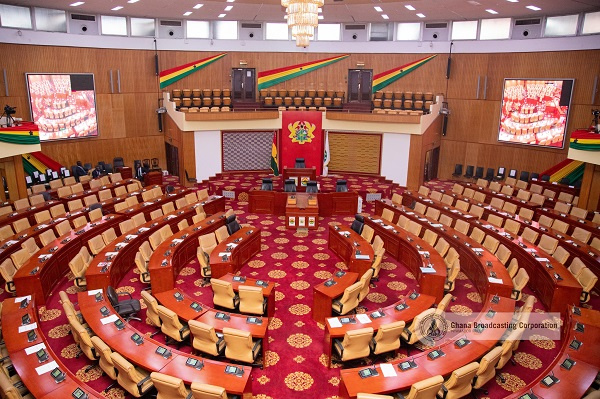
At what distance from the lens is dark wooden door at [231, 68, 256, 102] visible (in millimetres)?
21672

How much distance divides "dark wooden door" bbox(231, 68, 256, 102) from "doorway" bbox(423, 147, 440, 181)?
9.01 metres

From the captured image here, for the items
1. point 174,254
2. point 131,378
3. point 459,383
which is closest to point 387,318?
point 459,383

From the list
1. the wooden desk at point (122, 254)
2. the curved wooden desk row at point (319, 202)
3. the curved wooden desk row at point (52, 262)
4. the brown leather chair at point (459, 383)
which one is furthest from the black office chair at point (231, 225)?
the brown leather chair at point (459, 383)

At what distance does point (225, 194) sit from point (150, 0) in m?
7.53

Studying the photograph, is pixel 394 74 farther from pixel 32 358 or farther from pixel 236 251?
pixel 32 358

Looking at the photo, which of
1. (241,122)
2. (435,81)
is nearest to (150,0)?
(241,122)

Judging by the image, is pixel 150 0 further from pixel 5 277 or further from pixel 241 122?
pixel 5 277

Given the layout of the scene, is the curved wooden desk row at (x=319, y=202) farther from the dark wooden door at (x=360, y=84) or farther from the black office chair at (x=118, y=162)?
the dark wooden door at (x=360, y=84)

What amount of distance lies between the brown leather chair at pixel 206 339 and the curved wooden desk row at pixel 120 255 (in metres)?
3.00

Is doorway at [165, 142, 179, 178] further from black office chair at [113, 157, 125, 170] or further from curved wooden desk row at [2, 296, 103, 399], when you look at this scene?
curved wooden desk row at [2, 296, 103, 399]

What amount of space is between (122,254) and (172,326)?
3633mm

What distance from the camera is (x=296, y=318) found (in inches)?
348

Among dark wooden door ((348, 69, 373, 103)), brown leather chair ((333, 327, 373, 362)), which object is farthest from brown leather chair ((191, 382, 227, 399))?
dark wooden door ((348, 69, 373, 103))

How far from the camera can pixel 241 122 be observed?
19578mm
